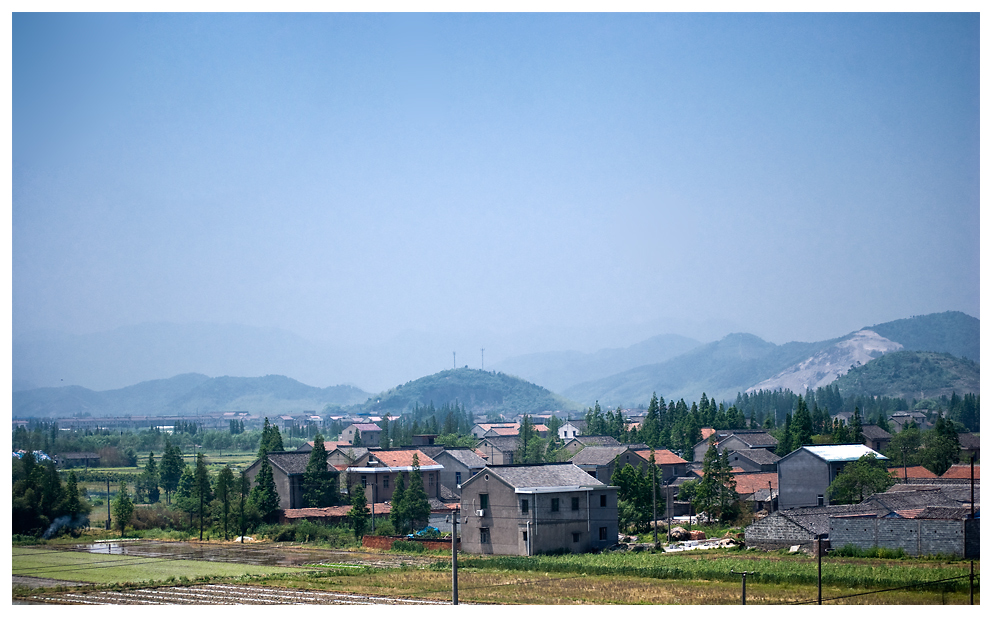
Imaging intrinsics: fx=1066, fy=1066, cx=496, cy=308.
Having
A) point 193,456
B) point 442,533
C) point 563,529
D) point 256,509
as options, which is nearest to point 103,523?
point 256,509

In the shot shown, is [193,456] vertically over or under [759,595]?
under

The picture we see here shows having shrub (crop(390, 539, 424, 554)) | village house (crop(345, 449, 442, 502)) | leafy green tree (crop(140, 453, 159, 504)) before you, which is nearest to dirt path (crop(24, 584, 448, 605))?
shrub (crop(390, 539, 424, 554))

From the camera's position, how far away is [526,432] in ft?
223

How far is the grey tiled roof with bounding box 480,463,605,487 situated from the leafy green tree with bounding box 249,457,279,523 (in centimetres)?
1085

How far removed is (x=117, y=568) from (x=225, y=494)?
9691 mm

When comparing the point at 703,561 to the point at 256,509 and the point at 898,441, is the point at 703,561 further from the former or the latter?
the point at 898,441

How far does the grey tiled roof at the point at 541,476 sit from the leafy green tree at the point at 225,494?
1105 cm

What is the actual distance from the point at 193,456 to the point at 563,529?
74.9 metres

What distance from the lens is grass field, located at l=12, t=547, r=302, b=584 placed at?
1063 inches

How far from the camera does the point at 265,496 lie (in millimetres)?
40156

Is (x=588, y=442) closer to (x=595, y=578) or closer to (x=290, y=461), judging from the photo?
(x=290, y=461)

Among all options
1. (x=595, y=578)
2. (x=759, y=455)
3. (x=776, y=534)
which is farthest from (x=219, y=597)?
(x=759, y=455)

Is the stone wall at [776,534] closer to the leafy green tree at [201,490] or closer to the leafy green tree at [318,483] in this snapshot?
the leafy green tree at [318,483]

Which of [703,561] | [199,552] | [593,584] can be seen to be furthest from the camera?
[199,552]
